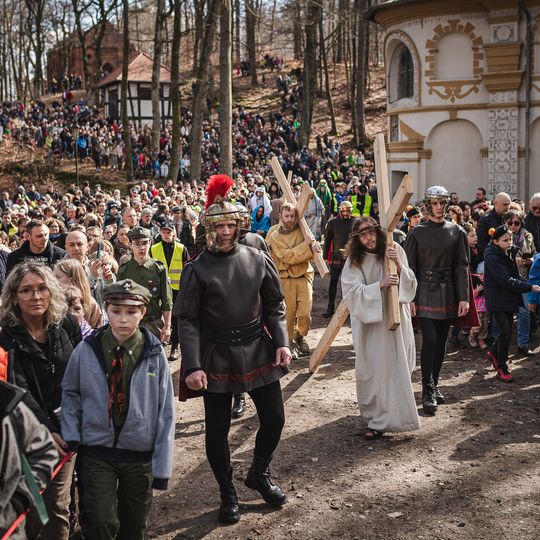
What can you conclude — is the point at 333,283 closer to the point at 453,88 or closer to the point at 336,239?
the point at 336,239

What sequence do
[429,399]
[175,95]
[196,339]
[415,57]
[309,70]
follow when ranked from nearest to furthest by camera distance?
[196,339] < [429,399] < [415,57] < [175,95] < [309,70]

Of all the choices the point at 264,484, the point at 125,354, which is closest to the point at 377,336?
the point at 264,484

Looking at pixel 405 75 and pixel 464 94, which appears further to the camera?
pixel 405 75

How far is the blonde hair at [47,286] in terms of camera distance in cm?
459

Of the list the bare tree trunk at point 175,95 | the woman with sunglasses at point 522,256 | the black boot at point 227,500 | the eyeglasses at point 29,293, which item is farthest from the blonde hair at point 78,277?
the bare tree trunk at point 175,95

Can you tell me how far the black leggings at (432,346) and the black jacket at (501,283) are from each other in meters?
1.24

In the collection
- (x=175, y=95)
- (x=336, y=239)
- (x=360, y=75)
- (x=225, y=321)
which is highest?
(x=360, y=75)

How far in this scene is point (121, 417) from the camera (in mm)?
4328

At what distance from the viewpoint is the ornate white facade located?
22188 mm

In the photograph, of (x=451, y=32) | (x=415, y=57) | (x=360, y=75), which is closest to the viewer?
(x=451, y=32)

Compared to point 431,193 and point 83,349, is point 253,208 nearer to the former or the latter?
point 431,193

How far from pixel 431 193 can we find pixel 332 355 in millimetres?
3234

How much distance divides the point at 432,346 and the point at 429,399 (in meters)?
0.51

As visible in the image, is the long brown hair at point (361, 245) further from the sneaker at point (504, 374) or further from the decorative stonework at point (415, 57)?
the decorative stonework at point (415, 57)
